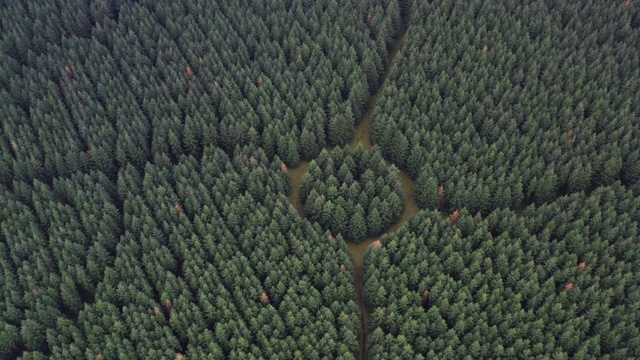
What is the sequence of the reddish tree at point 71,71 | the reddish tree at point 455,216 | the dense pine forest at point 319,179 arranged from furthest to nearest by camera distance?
the reddish tree at point 71,71 < the reddish tree at point 455,216 < the dense pine forest at point 319,179

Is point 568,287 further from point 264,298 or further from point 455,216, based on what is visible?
point 264,298

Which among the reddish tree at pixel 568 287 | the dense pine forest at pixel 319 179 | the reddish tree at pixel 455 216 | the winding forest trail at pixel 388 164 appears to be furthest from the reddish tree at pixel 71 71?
the reddish tree at pixel 568 287

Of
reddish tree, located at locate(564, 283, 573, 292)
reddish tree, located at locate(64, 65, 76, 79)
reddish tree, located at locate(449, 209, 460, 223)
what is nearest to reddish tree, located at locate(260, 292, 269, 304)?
reddish tree, located at locate(449, 209, 460, 223)

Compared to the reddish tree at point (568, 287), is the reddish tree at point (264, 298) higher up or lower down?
higher up

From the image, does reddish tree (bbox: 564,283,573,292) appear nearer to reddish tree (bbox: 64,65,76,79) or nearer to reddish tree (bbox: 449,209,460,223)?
reddish tree (bbox: 449,209,460,223)

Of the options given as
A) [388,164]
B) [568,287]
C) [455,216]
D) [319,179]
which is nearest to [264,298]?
[319,179]

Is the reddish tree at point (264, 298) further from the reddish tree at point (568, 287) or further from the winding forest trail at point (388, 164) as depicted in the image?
the reddish tree at point (568, 287)

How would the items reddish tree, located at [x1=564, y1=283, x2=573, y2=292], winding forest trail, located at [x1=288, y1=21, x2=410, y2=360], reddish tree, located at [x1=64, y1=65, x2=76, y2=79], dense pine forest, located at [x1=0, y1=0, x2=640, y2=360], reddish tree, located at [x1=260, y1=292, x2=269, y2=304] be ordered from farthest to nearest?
reddish tree, located at [x1=64, y1=65, x2=76, y2=79] < winding forest trail, located at [x1=288, y1=21, x2=410, y2=360] < reddish tree, located at [x1=260, y1=292, x2=269, y2=304] < reddish tree, located at [x1=564, y1=283, x2=573, y2=292] < dense pine forest, located at [x1=0, y1=0, x2=640, y2=360]
